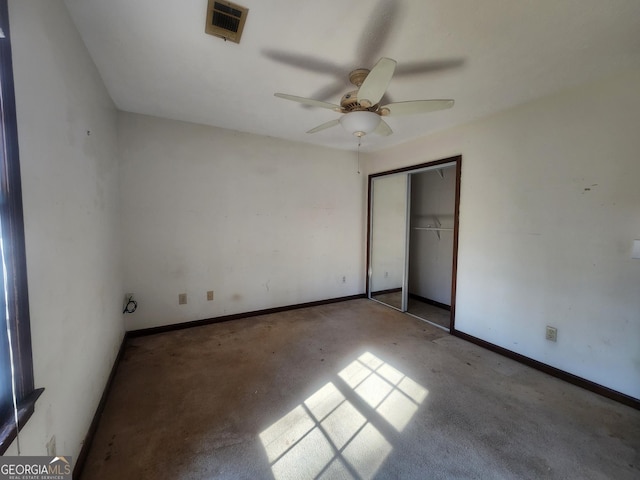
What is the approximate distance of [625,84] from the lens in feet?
6.16

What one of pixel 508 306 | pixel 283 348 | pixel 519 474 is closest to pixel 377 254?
pixel 508 306

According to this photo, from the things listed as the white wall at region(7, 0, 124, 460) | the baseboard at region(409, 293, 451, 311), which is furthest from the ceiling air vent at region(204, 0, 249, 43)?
the baseboard at region(409, 293, 451, 311)

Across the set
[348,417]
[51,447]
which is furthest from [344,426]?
[51,447]

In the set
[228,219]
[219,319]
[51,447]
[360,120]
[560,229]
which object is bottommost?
[219,319]

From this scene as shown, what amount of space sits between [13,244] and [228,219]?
2450mm

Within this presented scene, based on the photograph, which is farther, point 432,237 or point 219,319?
point 432,237

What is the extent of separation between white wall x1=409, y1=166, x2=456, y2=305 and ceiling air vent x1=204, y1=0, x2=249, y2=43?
3.34 m

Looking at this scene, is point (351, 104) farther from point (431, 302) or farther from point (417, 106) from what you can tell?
point (431, 302)

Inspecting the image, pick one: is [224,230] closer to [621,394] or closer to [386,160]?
[386,160]

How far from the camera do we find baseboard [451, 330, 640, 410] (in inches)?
75.1

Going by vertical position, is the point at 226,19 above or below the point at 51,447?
above

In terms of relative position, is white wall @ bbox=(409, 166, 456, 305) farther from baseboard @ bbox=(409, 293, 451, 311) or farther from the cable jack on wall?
the cable jack on wall

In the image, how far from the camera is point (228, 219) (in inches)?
130

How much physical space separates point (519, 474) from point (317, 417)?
112 cm
